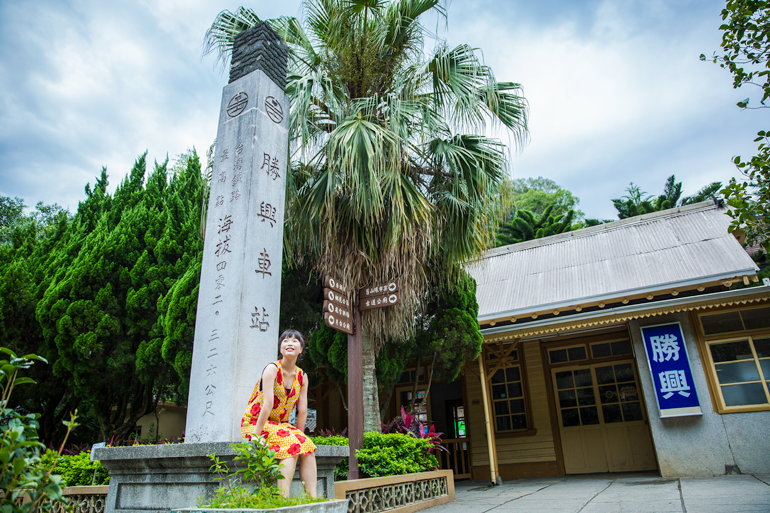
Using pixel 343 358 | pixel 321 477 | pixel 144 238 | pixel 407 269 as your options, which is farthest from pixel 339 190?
pixel 144 238

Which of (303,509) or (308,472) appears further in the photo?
(308,472)

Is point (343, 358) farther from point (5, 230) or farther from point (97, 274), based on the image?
point (5, 230)

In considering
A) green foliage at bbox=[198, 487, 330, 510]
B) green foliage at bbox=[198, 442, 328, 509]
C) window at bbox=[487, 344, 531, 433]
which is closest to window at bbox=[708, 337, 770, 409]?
window at bbox=[487, 344, 531, 433]

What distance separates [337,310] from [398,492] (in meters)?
2.03

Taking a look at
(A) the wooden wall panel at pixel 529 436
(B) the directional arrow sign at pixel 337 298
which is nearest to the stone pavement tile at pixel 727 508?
(B) the directional arrow sign at pixel 337 298

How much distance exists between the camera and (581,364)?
32.4ft

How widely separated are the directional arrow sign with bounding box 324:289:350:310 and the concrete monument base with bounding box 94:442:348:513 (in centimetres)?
174

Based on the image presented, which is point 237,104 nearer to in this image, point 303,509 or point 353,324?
point 353,324

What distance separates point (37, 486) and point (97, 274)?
7507mm

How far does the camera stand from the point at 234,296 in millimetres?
4133

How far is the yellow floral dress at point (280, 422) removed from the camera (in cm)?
304

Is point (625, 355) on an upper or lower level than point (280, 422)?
upper

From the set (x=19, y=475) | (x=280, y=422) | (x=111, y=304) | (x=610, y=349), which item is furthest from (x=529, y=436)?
(x=19, y=475)

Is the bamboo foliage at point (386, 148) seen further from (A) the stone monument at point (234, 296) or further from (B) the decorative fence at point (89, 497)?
(B) the decorative fence at point (89, 497)
